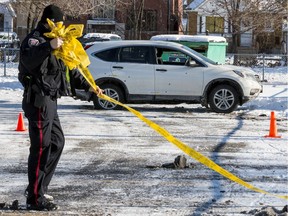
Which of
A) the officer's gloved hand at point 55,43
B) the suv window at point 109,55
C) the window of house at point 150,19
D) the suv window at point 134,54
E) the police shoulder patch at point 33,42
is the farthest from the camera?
the window of house at point 150,19

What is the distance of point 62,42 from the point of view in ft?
22.3

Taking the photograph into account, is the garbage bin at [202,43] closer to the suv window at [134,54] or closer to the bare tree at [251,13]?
the suv window at [134,54]

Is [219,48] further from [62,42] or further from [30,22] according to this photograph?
[62,42]

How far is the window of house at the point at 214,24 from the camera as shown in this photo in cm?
5019

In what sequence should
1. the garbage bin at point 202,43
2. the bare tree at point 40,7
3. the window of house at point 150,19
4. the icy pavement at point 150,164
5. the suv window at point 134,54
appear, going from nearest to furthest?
1. the icy pavement at point 150,164
2. the suv window at point 134,54
3. the garbage bin at point 202,43
4. the bare tree at point 40,7
5. the window of house at point 150,19

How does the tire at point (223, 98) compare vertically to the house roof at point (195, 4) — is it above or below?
below

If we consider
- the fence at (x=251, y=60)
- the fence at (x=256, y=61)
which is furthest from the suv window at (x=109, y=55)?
the fence at (x=256, y=61)

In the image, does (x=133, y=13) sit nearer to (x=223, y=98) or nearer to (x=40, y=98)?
(x=223, y=98)

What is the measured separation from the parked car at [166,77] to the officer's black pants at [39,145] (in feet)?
35.1

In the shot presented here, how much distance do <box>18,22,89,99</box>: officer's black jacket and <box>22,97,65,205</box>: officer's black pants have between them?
0.50 feet

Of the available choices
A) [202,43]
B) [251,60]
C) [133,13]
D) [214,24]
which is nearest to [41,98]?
[202,43]

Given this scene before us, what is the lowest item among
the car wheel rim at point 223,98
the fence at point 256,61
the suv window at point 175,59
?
the car wheel rim at point 223,98

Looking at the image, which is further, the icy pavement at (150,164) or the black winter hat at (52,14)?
the icy pavement at (150,164)

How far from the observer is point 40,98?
688cm
